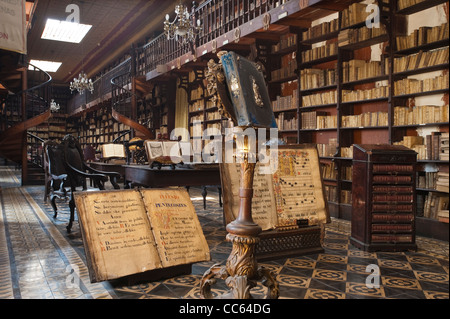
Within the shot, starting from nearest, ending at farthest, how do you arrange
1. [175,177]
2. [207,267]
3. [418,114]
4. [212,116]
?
[207,267], [175,177], [418,114], [212,116]

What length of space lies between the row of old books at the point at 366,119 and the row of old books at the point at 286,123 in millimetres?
1160

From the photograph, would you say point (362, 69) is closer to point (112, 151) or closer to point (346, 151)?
point (346, 151)

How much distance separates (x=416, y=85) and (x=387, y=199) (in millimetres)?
1895

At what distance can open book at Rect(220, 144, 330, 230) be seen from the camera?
321 cm

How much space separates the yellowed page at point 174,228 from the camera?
274 cm

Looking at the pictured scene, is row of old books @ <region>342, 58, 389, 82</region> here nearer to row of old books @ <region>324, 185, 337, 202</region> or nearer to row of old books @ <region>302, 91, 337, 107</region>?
row of old books @ <region>302, 91, 337, 107</region>

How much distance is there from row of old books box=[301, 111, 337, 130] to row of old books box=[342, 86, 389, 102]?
0.41m

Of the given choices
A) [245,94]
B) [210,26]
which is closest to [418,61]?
[245,94]

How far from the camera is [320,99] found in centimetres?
628

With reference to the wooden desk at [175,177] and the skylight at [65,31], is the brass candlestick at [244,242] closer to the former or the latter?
the wooden desk at [175,177]

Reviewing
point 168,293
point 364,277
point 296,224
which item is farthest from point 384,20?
point 168,293

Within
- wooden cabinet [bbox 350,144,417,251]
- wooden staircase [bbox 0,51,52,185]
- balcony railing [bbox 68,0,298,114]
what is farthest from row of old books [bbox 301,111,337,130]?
wooden staircase [bbox 0,51,52,185]

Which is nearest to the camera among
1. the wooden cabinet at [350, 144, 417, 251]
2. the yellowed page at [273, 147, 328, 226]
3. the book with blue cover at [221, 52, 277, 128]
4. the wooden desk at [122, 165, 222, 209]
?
the book with blue cover at [221, 52, 277, 128]
